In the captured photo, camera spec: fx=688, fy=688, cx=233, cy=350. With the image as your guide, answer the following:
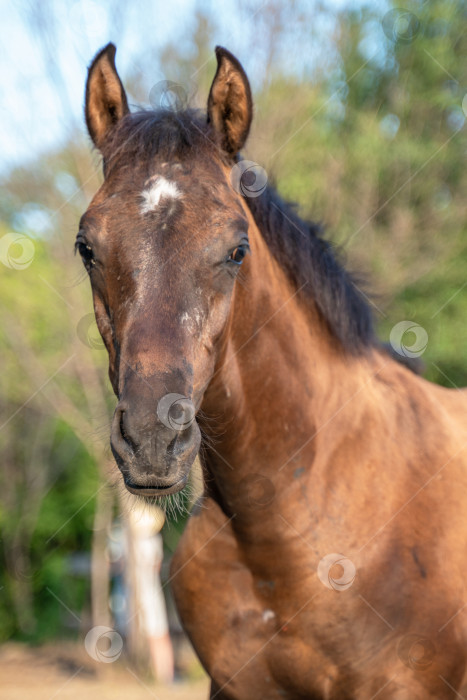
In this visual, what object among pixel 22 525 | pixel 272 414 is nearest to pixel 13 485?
pixel 22 525

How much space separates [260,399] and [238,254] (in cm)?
71

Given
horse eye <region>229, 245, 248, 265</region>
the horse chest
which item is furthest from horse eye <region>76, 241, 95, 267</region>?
the horse chest

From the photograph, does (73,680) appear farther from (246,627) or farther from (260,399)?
(260,399)

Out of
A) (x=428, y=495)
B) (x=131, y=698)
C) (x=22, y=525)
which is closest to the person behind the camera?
(x=428, y=495)

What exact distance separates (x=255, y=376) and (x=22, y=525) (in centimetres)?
1187

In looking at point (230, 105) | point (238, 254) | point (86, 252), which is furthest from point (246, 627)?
point (230, 105)

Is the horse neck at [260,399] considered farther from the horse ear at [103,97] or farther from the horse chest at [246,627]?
the horse ear at [103,97]

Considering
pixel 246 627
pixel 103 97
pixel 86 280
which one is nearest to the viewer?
pixel 246 627

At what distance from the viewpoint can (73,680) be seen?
11266 millimetres

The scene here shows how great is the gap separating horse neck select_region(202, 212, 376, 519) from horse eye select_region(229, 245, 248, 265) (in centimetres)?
20

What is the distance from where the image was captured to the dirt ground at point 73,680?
401 inches

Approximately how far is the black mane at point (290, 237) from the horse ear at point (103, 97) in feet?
0.62

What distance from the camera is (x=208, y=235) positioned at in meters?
2.70

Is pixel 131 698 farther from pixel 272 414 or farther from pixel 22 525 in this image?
pixel 272 414
